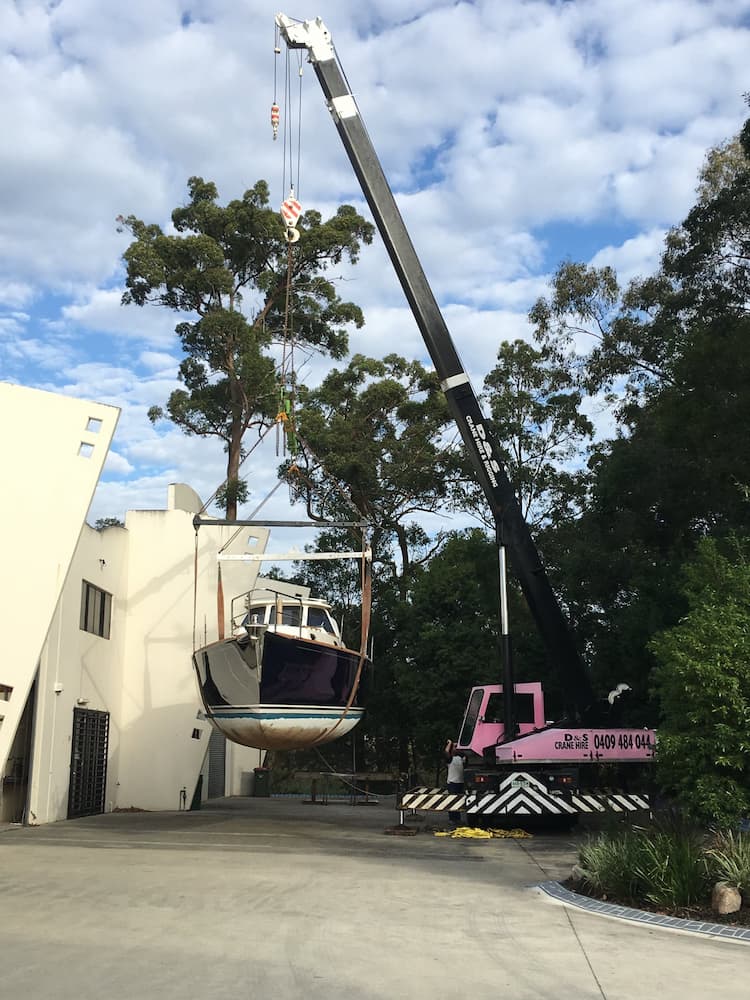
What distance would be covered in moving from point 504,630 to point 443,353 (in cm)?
463

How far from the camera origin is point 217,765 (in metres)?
26.9

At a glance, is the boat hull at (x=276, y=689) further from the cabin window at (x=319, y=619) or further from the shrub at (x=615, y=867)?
the shrub at (x=615, y=867)

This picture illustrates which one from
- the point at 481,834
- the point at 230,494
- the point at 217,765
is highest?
the point at 230,494

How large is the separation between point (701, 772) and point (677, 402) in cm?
1318

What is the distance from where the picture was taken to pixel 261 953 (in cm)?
626

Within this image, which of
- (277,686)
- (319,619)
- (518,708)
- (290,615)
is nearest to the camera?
(277,686)

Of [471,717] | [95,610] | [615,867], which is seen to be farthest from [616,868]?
[95,610]

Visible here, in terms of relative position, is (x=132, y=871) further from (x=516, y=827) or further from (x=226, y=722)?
(x=516, y=827)

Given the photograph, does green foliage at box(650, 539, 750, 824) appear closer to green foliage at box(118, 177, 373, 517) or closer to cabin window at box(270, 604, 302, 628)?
cabin window at box(270, 604, 302, 628)

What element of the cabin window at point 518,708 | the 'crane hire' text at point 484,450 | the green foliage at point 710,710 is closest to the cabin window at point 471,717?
the cabin window at point 518,708

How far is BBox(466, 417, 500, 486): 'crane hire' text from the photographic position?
50.8 ft

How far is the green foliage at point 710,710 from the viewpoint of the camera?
9.52 m

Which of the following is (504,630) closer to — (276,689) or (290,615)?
(276,689)

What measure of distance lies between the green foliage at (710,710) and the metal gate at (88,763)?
11511 mm
